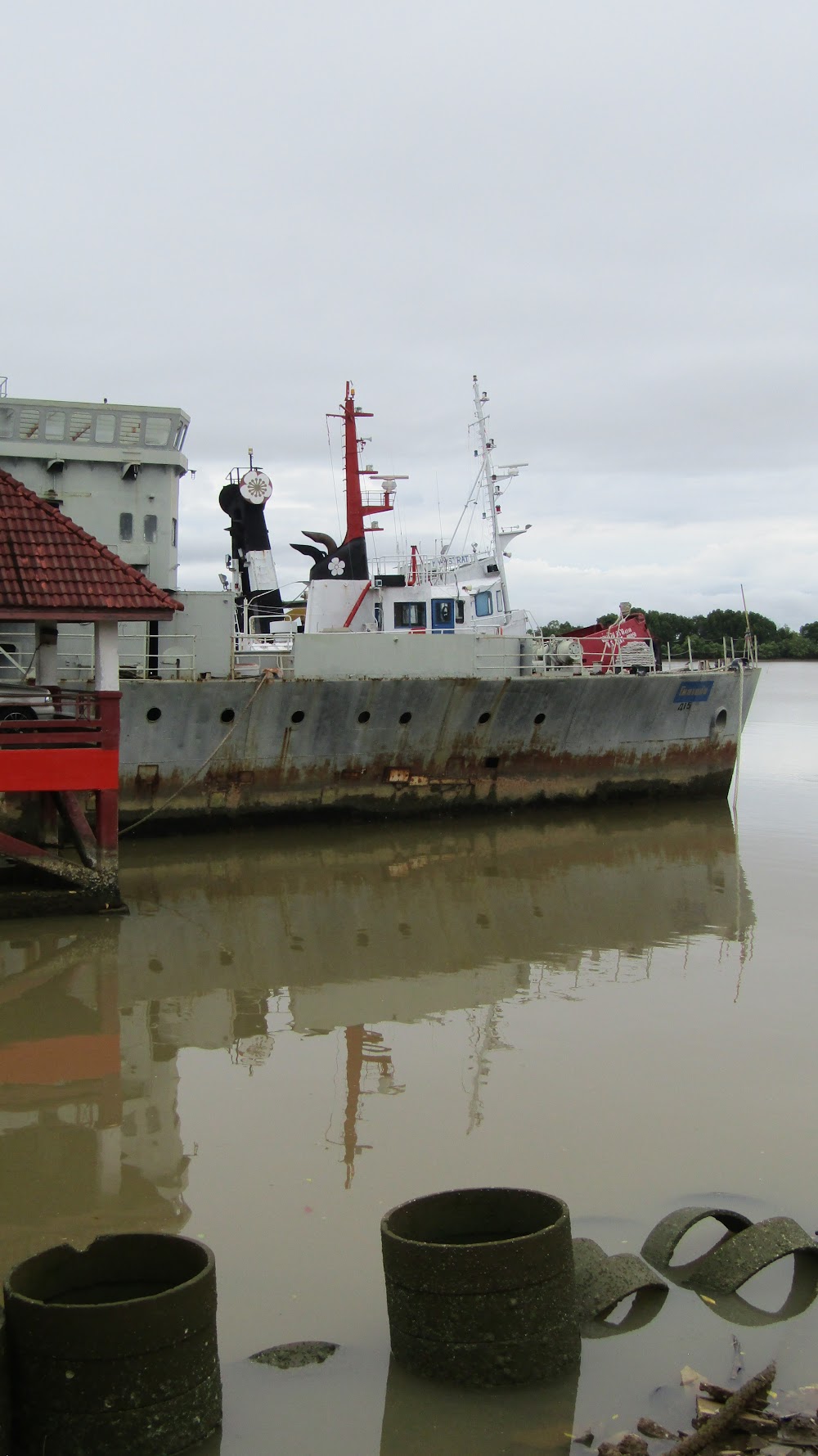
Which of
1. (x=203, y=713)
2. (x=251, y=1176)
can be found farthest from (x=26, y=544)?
(x=251, y=1176)

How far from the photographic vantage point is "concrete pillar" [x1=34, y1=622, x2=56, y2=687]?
1470cm

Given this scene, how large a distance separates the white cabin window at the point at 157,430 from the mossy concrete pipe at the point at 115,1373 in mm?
18244

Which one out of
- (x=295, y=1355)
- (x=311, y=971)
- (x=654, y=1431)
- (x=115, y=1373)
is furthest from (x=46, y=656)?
(x=654, y=1431)

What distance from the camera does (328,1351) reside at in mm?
4832

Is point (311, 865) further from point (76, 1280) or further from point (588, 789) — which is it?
point (76, 1280)

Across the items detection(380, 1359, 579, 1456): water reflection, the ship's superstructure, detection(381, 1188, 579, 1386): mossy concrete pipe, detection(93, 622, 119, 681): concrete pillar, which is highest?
the ship's superstructure

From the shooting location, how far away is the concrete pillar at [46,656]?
14695mm

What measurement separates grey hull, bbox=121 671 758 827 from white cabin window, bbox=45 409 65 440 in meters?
5.21

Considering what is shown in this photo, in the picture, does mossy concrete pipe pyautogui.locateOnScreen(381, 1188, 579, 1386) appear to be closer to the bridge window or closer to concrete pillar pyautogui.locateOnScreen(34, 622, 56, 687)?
concrete pillar pyautogui.locateOnScreen(34, 622, 56, 687)

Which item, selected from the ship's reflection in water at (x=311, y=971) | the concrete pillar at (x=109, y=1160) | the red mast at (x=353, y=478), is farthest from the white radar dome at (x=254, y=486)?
the concrete pillar at (x=109, y=1160)

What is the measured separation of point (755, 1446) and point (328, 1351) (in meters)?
1.72

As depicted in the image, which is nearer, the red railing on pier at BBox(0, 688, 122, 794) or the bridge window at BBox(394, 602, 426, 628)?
the red railing on pier at BBox(0, 688, 122, 794)

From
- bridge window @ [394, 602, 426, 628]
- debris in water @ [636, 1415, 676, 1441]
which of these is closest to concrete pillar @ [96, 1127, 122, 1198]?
debris in water @ [636, 1415, 676, 1441]

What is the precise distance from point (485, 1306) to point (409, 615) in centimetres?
1930
